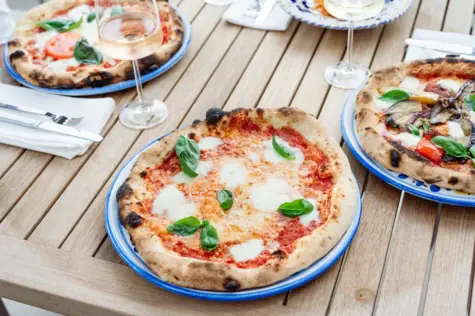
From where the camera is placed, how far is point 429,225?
1473mm

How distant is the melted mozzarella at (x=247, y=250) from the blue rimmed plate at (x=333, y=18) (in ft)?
3.18

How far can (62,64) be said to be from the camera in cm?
201

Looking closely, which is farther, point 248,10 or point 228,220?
point 248,10

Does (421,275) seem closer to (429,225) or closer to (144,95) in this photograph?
(429,225)

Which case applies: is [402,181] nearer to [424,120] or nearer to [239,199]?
[424,120]

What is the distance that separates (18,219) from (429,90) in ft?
3.72

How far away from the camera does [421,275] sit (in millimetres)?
1353

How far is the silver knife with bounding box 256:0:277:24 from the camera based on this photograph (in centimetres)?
226

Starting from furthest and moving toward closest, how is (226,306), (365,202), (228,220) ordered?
(365,202) → (228,220) → (226,306)

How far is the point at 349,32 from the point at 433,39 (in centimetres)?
30

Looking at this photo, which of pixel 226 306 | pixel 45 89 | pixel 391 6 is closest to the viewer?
pixel 226 306

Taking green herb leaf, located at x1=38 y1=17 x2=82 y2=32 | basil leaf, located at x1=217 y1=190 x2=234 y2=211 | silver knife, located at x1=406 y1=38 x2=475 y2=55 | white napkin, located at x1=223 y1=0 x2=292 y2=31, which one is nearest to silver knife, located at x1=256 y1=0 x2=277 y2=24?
white napkin, located at x1=223 y1=0 x2=292 y2=31

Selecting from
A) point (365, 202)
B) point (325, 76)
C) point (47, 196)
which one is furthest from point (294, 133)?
point (47, 196)

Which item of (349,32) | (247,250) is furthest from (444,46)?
(247,250)
